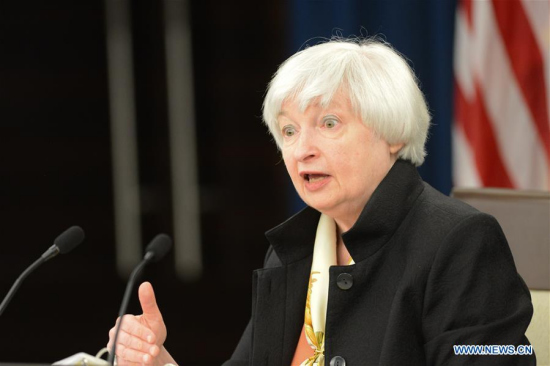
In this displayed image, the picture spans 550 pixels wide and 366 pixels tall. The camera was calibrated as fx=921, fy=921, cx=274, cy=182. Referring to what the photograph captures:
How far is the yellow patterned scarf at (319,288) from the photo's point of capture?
1.97 m

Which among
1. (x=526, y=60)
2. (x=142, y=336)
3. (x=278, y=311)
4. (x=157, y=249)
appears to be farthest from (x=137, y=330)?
(x=526, y=60)

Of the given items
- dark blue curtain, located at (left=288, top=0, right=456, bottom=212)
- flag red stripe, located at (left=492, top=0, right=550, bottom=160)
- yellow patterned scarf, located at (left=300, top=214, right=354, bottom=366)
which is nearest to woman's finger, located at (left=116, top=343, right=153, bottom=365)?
yellow patterned scarf, located at (left=300, top=214, right=354, bottom=366)

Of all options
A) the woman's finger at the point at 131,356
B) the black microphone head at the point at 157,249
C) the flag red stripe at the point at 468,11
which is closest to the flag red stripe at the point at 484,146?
the flag red stripe at the point at 468,11

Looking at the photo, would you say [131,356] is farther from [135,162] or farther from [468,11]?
[135,162]

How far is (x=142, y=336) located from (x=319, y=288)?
40 centimetres

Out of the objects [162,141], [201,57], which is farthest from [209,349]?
[201,57]

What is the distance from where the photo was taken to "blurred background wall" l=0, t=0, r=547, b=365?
493 centimetres

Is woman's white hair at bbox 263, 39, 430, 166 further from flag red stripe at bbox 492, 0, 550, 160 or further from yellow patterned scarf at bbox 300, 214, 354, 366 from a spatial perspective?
flag red stripe at bbox 492, 0, 550, 160

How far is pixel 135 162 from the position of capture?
4.95 m

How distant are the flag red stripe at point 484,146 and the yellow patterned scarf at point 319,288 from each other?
4.94 ft

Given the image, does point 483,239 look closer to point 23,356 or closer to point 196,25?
point 196,25

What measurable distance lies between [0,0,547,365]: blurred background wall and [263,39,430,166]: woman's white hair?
291cm

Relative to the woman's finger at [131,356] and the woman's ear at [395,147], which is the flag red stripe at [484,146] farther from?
the woman's finger at [131,356]

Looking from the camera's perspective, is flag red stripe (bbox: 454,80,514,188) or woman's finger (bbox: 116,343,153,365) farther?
flag red stripe (bbox: 454,80,514,188)
